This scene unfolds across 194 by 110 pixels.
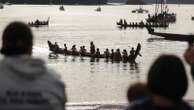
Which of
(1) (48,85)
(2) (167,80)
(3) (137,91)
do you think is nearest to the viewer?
(2) (167,80)

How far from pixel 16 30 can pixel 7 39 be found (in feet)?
0.32

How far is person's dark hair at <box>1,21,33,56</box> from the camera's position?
16.4 feet

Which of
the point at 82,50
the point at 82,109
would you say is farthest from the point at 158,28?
the point at 82,109

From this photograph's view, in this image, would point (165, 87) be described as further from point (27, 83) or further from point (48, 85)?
point (27, 83)

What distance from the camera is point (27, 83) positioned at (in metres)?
4.84

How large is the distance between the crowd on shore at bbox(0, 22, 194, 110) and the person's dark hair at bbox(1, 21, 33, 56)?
0.12ft

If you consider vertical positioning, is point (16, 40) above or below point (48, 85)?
above

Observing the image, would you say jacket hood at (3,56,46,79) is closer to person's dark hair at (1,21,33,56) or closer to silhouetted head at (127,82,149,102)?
person's dark hair at (1,21,33,56)

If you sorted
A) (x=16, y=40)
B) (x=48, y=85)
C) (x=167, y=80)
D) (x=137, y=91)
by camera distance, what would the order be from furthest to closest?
(x=137, y=91) → (x=16, y=40) → (x=48, y=85) → (x=167, y=80)

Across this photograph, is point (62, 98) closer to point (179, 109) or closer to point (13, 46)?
point (13, 46)

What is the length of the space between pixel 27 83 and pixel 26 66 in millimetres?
125

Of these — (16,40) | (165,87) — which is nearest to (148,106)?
(165,87)

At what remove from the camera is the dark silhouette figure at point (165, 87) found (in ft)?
15.6

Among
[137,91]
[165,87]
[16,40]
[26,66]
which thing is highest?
[16,40]
